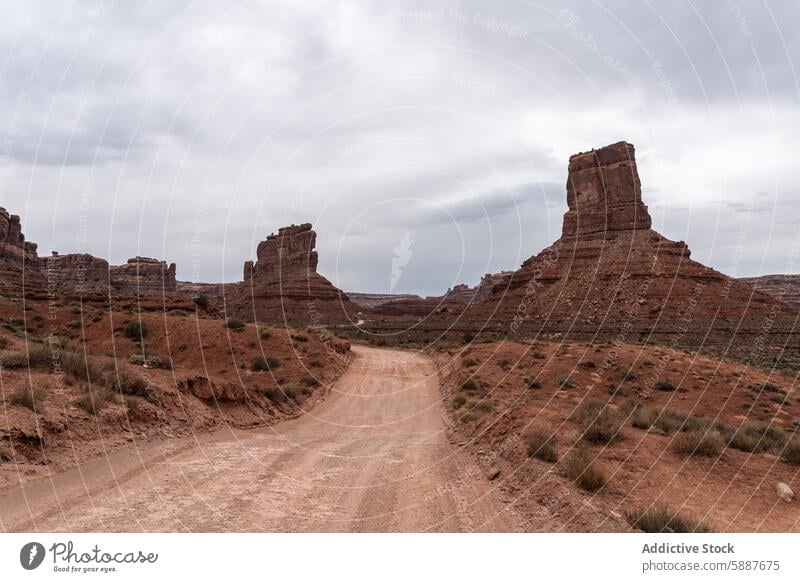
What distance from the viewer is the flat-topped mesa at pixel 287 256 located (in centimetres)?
12662

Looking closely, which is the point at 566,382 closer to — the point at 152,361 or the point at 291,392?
the point at 291,392

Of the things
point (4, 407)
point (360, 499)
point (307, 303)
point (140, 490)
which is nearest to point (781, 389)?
point (360, 499)

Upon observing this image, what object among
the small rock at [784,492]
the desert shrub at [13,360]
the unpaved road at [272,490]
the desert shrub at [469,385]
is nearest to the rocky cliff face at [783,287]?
the desert shrub at [469,385]

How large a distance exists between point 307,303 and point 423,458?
94968mm

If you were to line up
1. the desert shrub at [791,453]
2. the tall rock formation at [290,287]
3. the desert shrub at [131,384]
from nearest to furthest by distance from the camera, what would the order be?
1. the desert shrub at [791,453]
2. the desert shrub at [131,384]
3. the tall rock formation at [290,287]

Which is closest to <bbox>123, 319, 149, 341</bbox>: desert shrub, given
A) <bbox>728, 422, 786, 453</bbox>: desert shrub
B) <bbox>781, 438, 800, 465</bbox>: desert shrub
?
<bbox>728, 422, 786, 453</bbox>: desert shrub

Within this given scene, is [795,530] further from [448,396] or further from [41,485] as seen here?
[448,396]

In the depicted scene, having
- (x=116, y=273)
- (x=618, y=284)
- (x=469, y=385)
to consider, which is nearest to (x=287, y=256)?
(x=116, y=273)

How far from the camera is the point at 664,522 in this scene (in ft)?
20.0

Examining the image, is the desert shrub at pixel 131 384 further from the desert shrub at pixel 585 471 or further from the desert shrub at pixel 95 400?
the desert shrub at pixel 585 471

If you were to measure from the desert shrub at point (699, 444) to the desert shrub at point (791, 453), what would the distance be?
3.88 ft

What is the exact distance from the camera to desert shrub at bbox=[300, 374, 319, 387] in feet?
71.9

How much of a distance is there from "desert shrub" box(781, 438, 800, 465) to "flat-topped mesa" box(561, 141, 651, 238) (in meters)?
79.6
